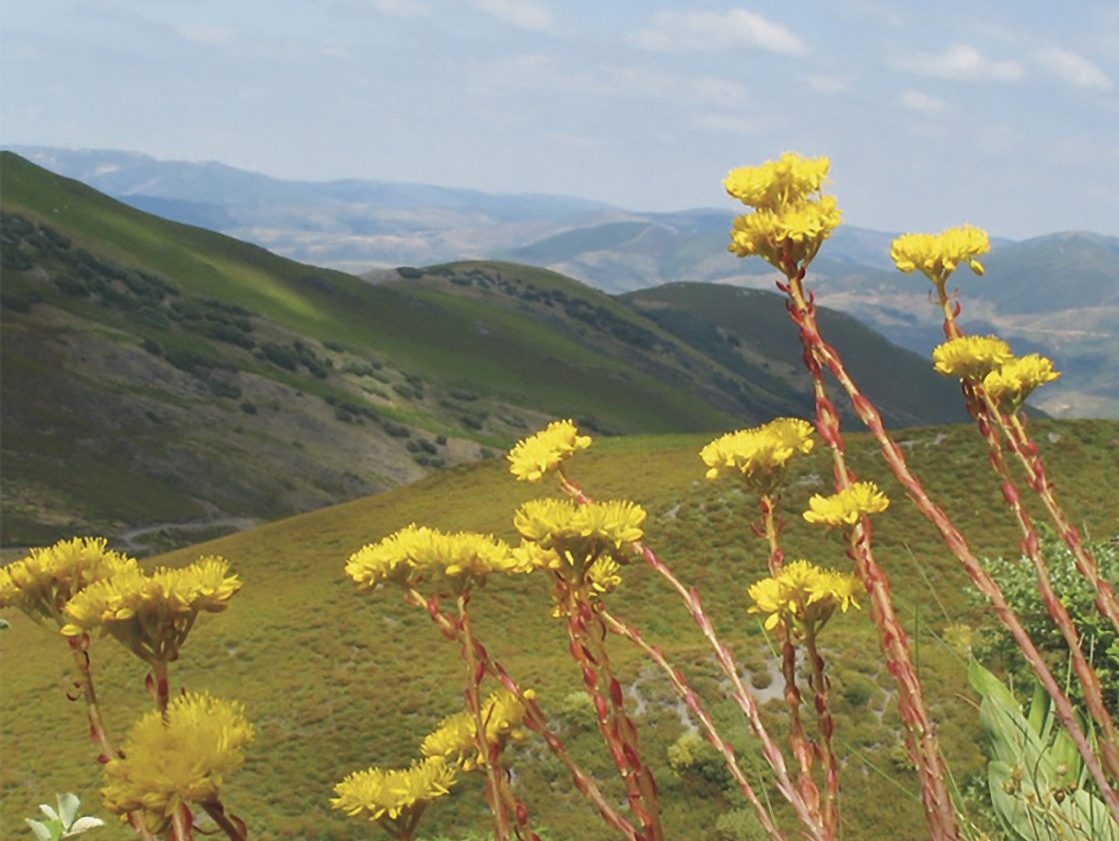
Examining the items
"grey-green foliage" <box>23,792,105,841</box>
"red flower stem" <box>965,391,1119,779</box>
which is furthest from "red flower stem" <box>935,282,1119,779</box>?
"grey-green foliage" <box>23,792,105,841</box>

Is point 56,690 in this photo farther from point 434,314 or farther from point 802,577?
point 434,314

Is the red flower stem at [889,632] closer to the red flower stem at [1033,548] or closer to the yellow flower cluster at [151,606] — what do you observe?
the red flower stem at [1033,548]

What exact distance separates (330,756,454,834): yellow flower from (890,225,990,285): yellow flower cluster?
1.74 m

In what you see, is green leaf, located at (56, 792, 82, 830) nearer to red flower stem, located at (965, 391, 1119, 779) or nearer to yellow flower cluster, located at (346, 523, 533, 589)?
yellow flower cluster, located at (346, 523, 533, 589)

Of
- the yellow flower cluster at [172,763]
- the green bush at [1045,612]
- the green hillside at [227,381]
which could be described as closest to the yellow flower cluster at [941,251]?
the yellow flower cluster at [172,763]

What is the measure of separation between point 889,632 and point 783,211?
1005 mm

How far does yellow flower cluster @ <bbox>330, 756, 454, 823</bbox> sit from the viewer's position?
1952mm

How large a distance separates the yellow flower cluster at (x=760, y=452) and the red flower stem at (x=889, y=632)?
14cm

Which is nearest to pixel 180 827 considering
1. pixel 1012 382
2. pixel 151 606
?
pixel 151 606

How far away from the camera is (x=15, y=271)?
122 metres

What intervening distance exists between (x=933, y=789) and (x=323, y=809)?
26.6 meters

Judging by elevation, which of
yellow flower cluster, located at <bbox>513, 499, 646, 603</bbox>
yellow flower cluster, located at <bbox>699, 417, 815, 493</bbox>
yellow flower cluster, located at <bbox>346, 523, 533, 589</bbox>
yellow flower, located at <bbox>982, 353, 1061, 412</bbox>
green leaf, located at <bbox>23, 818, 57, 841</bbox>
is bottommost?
green leaf, located at <bbox>23, 818, 57, 841</bbox>

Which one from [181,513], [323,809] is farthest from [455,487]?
[181,513]

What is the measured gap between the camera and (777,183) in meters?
2.42
